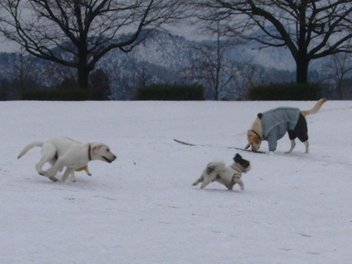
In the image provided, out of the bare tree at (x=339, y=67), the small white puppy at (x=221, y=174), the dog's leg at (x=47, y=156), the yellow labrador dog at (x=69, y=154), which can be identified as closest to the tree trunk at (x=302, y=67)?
the bare tree at (x=339, y=67)

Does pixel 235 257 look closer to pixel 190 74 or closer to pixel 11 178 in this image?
pixel 11 178

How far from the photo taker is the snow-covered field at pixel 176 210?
4.67m

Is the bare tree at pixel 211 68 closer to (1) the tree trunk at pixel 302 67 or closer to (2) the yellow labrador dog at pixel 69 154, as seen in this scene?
(1) the tree trunk at pixel 302 67

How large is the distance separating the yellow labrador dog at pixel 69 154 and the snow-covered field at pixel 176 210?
23 cm

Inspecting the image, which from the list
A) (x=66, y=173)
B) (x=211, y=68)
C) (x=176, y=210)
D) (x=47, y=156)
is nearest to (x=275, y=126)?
(x=66, y=173)

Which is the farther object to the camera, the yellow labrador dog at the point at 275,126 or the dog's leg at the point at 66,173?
the yellow labrador dog at the point at 275,126

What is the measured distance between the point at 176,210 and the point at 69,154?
230cm

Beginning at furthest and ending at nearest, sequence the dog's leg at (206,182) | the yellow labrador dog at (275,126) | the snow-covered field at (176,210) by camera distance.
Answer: the yellow labrador dog at (275,126), the dog's leg at (206,182), the snow-covered field at (176,210)

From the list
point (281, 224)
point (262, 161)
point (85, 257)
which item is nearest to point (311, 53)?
point (262, 161)

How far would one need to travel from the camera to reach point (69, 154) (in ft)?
27.5

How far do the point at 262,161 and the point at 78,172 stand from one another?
4238 mm

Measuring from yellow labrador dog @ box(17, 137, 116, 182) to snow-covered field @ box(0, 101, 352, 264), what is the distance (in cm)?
23

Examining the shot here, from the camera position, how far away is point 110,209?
21.0ft

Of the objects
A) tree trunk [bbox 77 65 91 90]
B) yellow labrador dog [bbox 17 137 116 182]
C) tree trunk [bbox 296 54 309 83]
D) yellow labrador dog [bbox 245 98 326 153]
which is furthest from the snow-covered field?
tree trunk [bbox 77 65 91 90]
